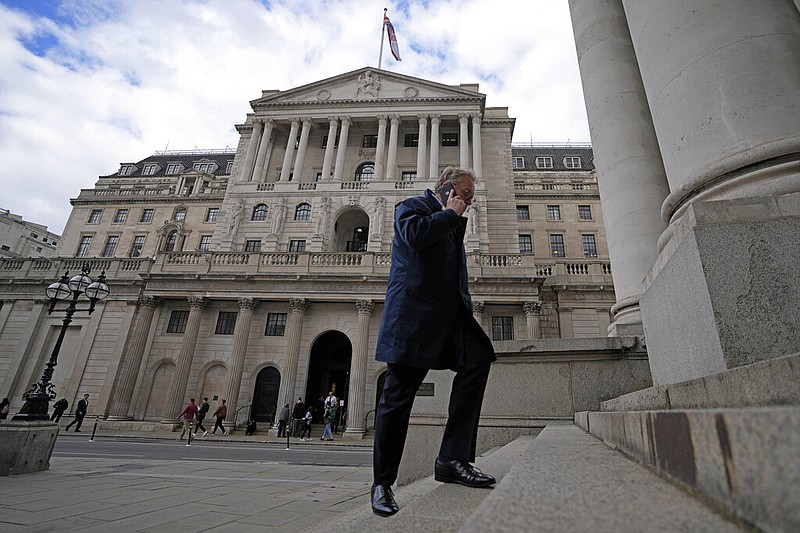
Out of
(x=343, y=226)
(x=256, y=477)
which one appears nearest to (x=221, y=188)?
(x=343, y=226)

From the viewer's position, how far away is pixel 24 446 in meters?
5.89

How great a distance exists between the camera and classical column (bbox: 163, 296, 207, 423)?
20125 mm

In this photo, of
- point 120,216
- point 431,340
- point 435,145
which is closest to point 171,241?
point 120,216

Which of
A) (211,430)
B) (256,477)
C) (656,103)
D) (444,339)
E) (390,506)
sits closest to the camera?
(390,506)

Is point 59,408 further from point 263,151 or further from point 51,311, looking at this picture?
point 263,151

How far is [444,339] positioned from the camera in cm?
260

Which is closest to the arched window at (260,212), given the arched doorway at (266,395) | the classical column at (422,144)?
the classical column at (422,144)

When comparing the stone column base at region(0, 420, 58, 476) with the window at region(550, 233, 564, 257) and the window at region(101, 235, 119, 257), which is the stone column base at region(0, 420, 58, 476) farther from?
the window at region(101, 235, 119, 257)

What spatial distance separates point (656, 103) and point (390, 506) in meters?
3.58

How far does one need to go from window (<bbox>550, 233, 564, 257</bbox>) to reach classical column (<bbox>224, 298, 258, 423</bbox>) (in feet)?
81.0

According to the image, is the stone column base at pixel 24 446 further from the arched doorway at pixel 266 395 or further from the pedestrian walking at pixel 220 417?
the arched doorway at pixel 266 395

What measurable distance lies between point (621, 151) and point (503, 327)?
1660 centimetres

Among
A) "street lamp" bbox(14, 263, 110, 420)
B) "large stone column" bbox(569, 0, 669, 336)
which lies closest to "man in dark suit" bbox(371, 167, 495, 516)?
"large stone column" bbox(569, 0, 669, 336)

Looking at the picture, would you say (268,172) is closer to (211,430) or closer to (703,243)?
(211,430)
